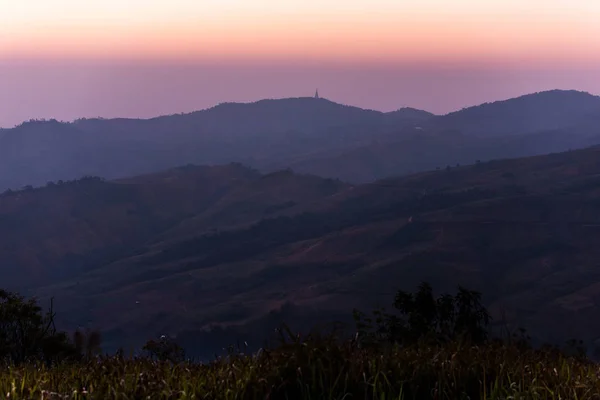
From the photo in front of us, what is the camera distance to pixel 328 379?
588 cm

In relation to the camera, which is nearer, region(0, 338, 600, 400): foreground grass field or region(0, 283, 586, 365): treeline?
region(0, 338, 600, 400): foreground grass field

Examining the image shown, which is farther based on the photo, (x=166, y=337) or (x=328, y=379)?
(x=166, y=337)

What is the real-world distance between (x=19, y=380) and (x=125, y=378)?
0.86m

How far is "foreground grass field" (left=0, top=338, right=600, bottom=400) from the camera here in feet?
18.5

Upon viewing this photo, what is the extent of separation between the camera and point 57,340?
2109 centimetres

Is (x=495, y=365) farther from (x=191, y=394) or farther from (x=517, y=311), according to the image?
(x=517, y=311)

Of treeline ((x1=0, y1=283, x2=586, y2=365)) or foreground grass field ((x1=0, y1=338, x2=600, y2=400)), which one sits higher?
foreground grass field ((x1=0, y1=338, x2=600, y2=400))

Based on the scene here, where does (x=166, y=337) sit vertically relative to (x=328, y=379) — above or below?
below

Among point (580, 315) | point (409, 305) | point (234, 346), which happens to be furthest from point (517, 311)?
point (234, 346)

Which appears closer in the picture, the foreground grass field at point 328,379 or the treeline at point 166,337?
the foreground grass field at point 328,379

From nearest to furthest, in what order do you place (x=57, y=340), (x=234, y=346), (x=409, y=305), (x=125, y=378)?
(x=125, y=378) → (x=234, y=346) → (x=57, y=340) → (x=409, y=305)

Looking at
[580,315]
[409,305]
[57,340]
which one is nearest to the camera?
[57,340]

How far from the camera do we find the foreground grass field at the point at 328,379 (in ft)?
18.5

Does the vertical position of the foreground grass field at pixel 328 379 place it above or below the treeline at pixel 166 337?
above
